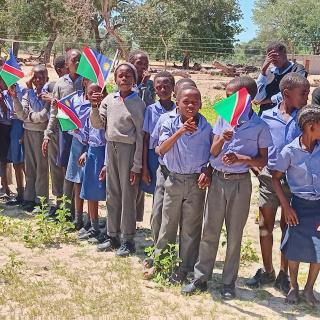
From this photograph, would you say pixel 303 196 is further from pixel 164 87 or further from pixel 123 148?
pixel 123 148

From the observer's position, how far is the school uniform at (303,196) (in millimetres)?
3434

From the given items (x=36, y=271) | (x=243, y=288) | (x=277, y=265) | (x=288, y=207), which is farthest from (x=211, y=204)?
(x=36, y=271)

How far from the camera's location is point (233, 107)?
337 centimetres

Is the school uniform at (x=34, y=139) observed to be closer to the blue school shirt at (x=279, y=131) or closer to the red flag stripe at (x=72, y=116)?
the red flag stripe at (x=72, y=116)

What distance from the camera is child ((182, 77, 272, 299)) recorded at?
11.5 feet

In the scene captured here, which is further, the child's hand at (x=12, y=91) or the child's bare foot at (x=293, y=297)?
the child's hand at (x=12, y=91)

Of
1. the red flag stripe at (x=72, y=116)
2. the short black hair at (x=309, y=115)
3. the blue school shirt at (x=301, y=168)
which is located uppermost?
the short black hair at (x=309, y=115)

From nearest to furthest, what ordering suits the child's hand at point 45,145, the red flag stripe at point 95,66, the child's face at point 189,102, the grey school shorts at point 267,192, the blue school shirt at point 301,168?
the blue school shirt at point 301,168, the child's face at point 189,102, the grey school shorts at point 267,192, the red flag stripe at point 95,66, the child's hand at point 45,145

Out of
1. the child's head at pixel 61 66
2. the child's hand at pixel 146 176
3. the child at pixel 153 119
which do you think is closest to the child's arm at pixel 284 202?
the child at pixel 153 119

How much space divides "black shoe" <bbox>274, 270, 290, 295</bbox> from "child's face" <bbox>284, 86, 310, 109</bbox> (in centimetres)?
126

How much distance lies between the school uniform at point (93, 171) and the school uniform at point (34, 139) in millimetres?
1007

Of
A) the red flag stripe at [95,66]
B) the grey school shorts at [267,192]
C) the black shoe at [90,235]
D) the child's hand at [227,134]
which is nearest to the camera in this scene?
the child's hand at [227,134]

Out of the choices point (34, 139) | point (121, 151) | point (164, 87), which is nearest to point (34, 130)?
point (34, 139)

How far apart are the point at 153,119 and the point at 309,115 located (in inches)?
51.7
